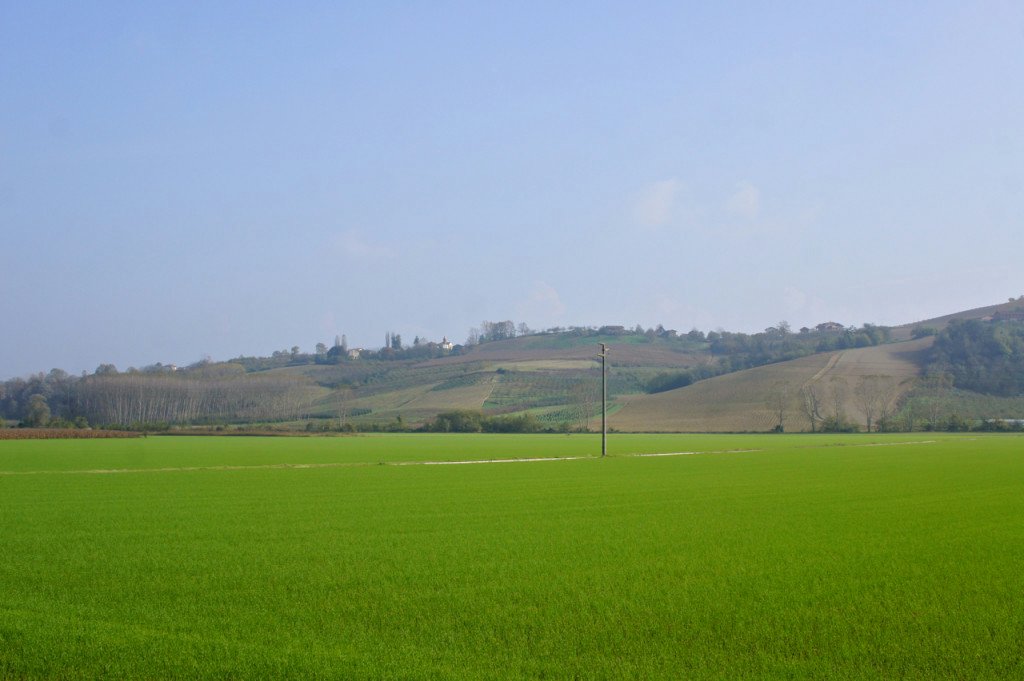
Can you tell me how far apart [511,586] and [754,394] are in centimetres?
12896

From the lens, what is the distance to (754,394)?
447 ft

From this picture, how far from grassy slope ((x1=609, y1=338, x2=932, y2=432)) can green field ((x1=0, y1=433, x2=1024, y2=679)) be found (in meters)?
98.1

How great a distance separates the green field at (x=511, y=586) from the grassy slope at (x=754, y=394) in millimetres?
98062

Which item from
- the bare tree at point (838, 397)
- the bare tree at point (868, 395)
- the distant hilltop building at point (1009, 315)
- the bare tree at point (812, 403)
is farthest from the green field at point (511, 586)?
the distant hilltop building at point (1009, 315)

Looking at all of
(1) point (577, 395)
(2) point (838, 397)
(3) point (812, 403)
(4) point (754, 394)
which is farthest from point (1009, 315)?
(1) point (577, 395)

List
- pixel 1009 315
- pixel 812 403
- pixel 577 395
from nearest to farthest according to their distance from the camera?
1. pixel 812 403
2. pixel 577 395
3. pixel 1009 315

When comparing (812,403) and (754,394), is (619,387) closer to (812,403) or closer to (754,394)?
(754,394)

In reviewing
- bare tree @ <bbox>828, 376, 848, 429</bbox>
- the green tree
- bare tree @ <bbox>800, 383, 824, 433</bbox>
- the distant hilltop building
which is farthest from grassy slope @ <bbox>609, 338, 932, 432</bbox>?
the green tree

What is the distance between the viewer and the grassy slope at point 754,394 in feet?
403

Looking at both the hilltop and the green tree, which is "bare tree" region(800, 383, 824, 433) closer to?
the hilltop

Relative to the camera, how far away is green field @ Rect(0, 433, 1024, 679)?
9.18 m

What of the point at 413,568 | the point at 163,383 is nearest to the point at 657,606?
the point at 413,568

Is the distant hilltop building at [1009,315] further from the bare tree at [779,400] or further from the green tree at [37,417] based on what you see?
the green tree at [37,417]

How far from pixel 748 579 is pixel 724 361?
172401 mm
